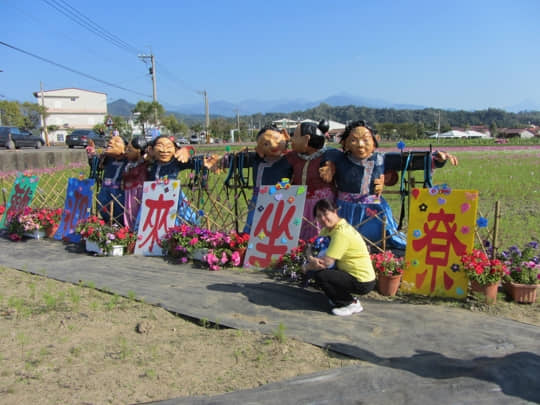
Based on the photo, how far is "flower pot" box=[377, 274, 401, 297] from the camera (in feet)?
14.5

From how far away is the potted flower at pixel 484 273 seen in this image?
409 centimetres

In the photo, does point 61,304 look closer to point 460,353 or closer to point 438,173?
point 460,353

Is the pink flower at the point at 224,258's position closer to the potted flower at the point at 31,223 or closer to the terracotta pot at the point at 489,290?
the terracotta pot at the point at 489,290

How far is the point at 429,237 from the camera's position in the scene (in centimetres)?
441

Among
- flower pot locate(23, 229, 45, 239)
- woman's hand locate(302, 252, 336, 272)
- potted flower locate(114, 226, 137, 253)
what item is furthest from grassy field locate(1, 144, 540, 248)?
woman's hand locate(302, 252, 336, 272)

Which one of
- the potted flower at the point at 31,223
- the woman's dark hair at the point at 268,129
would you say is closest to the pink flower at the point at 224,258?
the woman's dark hair at the point at 268,129

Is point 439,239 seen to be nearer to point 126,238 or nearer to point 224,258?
point 224,258

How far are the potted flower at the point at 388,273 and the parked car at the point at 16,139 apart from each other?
23.4 meters

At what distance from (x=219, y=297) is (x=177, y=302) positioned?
0.41m

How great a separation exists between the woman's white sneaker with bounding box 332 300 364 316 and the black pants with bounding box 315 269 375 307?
9cm

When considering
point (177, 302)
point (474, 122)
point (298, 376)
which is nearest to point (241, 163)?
point (177, 302)

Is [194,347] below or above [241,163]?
below

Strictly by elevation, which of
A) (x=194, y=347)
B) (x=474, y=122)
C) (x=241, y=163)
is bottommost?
(x=194, y=347)

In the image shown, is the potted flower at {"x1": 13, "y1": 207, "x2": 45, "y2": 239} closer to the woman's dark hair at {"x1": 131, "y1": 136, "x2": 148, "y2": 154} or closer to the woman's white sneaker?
the woman's dark hair at {"x1": 131, "y1": 136, "x2": 148, "y2": 154}
